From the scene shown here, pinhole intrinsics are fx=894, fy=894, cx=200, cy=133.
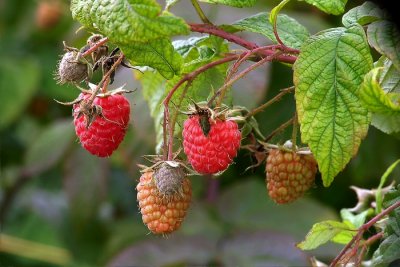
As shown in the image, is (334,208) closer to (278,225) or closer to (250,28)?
(278,225)

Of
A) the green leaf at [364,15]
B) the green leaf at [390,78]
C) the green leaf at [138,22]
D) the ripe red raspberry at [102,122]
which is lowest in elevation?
the ripe red raspberry at [102,122]

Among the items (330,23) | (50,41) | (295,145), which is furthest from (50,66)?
(295,145)

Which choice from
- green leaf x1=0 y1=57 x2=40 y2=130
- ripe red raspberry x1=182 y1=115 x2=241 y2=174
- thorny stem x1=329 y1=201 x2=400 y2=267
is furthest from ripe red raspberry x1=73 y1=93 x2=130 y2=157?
green leaf x1=0 y1=57 x2=40 y2=130

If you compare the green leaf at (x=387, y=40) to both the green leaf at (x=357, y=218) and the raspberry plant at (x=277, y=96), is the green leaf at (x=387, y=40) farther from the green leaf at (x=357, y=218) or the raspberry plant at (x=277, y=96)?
the green leaf at (x=357, y=218)

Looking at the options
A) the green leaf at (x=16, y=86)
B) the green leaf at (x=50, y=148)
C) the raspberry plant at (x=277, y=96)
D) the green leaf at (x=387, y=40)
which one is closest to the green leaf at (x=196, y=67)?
the raspberry plant at (x=277, y=96)

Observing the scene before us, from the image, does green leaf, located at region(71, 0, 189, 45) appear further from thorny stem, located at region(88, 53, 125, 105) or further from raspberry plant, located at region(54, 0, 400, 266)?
thorny stem, located at region(88, 53, 125, 105)

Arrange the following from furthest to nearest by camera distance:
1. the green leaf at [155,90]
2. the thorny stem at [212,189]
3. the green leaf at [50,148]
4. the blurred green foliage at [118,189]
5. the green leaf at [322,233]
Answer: the green leaf at [50,148], the thorny stem at [212,189], the blurred green foliage at [118,189], the green leaf at [155,90], the green leaf at [322,233]
